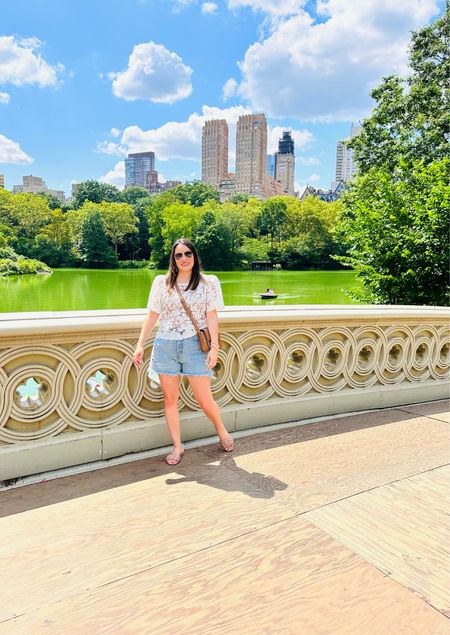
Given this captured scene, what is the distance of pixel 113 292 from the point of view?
4591 cm

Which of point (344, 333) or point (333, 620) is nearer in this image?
point (333, 620)

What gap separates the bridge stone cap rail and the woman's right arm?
0.16 metres

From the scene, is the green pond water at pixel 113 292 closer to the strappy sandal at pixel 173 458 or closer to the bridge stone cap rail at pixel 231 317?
the bridge stone cap rail at pixel 231 317

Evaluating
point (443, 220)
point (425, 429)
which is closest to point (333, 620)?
point (425, 429)

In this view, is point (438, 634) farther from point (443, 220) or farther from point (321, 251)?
point (321, 251)

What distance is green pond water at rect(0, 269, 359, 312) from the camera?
37.5 meters

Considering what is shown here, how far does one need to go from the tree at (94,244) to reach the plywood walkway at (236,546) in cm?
7609

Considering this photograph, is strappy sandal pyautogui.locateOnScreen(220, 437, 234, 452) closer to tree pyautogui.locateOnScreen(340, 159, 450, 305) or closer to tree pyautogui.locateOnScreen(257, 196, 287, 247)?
tree pyautogui.locateOnScreen(340, 159, 450, 305)

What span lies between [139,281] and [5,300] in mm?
19657

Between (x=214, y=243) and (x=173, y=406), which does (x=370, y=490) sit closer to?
(x=173, y=406)

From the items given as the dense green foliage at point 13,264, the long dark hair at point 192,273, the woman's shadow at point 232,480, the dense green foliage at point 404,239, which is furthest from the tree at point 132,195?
the woman's shadow at point 232,480

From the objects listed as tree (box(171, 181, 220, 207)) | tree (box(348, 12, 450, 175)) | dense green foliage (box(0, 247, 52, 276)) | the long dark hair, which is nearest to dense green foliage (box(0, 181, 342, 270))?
dense green foliage (box(0, 247, 52, 276))

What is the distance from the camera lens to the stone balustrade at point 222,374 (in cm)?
300

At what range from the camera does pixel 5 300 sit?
38.4 metres
